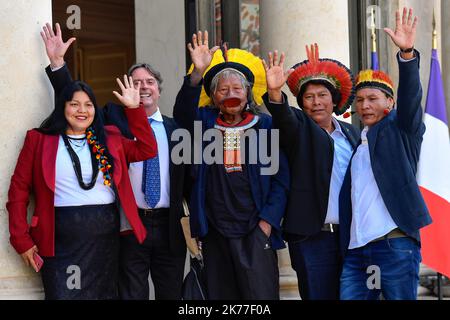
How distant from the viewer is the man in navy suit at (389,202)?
5.85 meters

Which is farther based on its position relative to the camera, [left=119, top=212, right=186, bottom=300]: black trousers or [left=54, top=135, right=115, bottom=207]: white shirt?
[left=119, top=212, right=186, bottom=300]: black trousers

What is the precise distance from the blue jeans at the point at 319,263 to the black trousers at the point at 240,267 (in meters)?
0.18

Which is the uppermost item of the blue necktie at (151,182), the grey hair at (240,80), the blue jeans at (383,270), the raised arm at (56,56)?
the raised arm at (56,56)

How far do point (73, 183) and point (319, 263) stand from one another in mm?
1504

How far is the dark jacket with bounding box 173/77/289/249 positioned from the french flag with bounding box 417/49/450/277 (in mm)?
1847

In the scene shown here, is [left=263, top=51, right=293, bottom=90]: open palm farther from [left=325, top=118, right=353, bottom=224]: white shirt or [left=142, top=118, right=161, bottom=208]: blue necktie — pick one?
[left=142, top=118, right=161, bottom=208]: blue necktie

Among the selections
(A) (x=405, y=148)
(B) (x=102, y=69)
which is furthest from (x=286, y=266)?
(B) (x=102, y=69)

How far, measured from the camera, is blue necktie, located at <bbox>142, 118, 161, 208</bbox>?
6.34 m

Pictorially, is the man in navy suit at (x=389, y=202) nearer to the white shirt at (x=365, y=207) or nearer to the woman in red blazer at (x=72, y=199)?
the white shirt at (x=365, y=207)

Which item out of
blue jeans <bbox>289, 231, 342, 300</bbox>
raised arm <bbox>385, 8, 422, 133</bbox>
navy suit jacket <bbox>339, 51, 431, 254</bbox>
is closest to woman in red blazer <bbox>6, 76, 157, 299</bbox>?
blue jeans <bbox>289, 231, 342, 300</bbox>

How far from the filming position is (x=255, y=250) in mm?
5949

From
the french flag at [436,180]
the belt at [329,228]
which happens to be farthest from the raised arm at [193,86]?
the french flag at [436,180]

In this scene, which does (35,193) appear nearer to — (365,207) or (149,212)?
(149,212)
